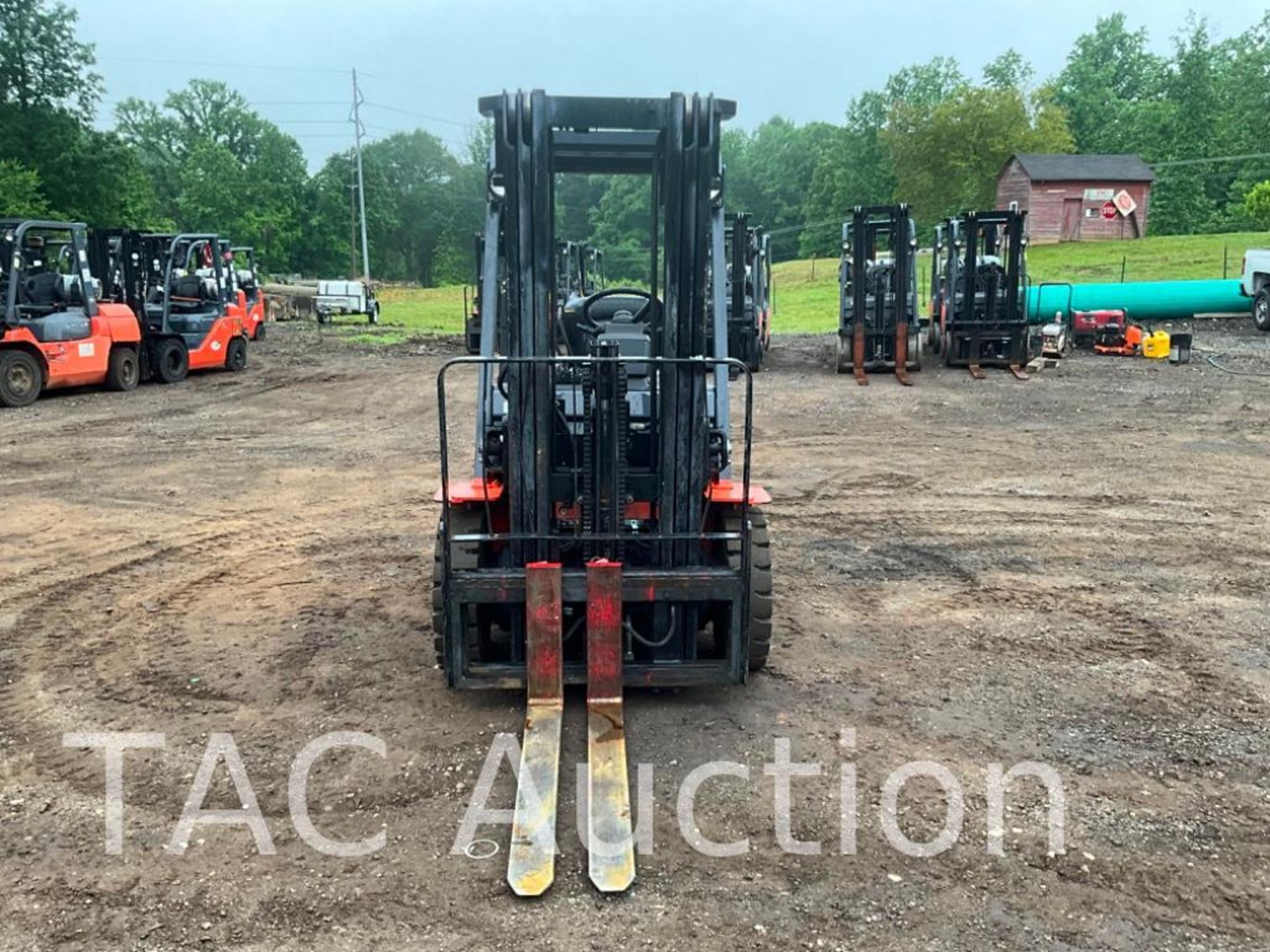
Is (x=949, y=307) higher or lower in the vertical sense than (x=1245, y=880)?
higher

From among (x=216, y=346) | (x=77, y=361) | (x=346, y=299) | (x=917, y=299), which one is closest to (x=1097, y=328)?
(x=917, y=299)

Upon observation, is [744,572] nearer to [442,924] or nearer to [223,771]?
[442,924]

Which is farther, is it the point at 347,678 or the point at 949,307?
the point at 949,307

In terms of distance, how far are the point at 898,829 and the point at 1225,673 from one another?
112 inches

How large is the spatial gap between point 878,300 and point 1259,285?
1304 centimetres

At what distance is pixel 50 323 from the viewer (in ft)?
54.5

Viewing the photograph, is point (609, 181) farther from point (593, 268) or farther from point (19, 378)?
point (19, 378)

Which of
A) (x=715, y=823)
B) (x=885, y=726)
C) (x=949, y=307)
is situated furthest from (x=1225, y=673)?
(x=949, y=307)

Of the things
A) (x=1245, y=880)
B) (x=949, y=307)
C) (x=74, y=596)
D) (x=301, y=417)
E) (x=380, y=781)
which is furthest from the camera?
(x=949, y=307)

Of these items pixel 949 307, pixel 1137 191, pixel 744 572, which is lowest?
pixel 744 572

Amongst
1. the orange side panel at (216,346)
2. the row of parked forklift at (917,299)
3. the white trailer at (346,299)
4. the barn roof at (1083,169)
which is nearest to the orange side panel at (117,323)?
the orange side panel at (216,346)

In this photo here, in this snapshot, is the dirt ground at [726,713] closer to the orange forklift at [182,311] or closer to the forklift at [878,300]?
the forklift at [878,300]

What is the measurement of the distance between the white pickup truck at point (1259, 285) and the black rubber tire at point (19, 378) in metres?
27.3

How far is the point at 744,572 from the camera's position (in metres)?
5.01
